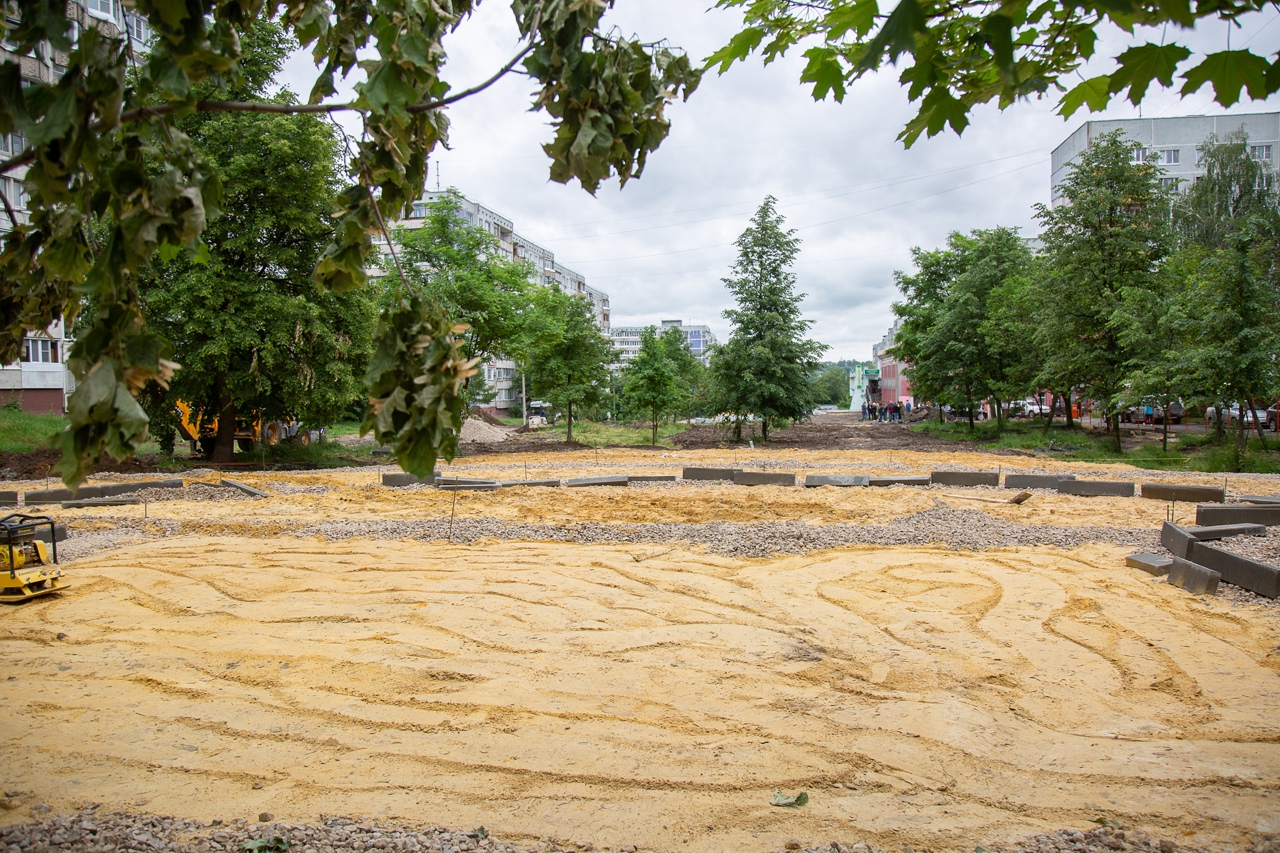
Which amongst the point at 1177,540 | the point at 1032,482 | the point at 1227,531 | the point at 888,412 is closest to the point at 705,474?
the point at 1032,482

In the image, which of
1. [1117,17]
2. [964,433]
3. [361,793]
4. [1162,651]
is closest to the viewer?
[1117,17]

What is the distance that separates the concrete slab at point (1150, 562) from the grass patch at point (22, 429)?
27.2 metres

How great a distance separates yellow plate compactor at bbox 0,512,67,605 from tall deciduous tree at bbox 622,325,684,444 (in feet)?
81.1

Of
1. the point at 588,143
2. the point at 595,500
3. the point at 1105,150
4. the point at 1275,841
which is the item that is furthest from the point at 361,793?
the point at 1105,150

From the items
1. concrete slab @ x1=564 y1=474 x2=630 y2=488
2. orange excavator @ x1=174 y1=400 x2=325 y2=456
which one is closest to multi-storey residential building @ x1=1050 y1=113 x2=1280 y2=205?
concrete slab @ x1=564 y1=474 x2=630 y2=488

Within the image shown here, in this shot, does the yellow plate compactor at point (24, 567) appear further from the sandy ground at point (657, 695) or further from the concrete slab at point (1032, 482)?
the concrete slab at point (1032, 482)

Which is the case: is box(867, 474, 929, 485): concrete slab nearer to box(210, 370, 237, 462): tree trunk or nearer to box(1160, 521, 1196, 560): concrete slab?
box(1160, 521, 1196, 560): concrete slab

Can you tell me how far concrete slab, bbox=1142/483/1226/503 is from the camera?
12.8 m

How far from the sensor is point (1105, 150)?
25.0 metres

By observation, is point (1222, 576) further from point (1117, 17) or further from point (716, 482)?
point (716, 482)

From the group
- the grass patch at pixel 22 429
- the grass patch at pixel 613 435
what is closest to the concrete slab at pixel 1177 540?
the grass patch at pixel 613 435

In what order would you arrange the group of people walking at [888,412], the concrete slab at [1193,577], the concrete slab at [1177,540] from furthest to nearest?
the group of people walking at [888,412], the concrete slab at [1177,540], the concrete slab at [1193,577]

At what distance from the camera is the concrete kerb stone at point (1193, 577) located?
755 cm

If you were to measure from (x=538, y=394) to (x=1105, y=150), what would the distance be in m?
24.3
